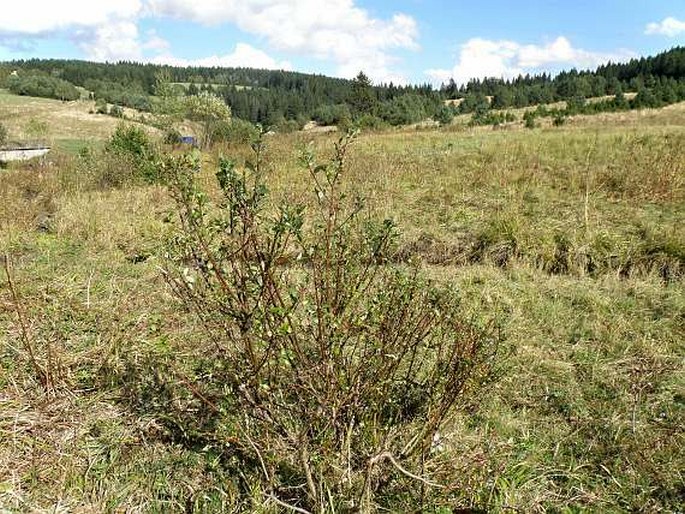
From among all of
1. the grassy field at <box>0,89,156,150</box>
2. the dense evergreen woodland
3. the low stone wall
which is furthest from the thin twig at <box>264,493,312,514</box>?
the grassy field at <box>0,89,156,150</box>

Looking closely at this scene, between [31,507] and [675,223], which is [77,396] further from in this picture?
[675,223]

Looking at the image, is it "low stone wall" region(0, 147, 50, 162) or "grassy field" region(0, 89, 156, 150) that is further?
"grassy field" region(0, 89, 156, 150)

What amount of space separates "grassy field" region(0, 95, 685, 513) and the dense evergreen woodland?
1881mm

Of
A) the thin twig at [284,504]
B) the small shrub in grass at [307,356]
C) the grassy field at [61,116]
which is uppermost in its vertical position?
the grassy field at [61,116]

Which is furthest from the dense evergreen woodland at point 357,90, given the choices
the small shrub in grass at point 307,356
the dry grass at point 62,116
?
the dry grass at point 62,116

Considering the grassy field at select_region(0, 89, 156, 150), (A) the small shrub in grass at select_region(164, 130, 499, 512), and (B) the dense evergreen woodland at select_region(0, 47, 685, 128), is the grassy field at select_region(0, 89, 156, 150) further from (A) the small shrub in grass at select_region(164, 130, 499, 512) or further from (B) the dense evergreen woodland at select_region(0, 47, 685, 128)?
(A) the small shrub in grass at select_region(164, 130, 499, 512)

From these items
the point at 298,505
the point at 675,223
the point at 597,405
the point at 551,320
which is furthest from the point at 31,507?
the point at 675,223

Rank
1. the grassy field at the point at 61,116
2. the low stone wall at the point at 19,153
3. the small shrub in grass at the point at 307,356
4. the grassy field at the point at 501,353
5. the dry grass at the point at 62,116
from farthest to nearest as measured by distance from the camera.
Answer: the dry grass at the point at 62,116
the grassy field at the point at 61,116
the low stone wall at the point at 19,153
the grassy field at the point at 501,353
the small shrub in grass at the point at 307,356

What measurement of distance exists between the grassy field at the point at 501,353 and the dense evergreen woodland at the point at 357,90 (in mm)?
1881

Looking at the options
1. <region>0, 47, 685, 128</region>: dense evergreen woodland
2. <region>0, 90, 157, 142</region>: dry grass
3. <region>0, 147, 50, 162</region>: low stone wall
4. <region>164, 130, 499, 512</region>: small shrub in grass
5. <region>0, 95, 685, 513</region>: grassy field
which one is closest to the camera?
<region>164, 130, 499, 512</region>: small shrub in grass

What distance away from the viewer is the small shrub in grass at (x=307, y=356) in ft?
6.41

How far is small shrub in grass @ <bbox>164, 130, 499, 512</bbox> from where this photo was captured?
76.9 inches

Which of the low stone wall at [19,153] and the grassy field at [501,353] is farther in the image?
the low stone wall at [19,153]

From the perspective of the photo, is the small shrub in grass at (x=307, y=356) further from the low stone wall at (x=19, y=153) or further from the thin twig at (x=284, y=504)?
the low stone wall at (x=19, y=153)
